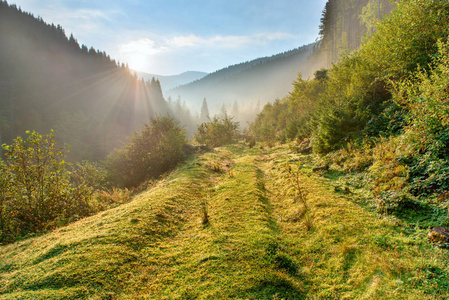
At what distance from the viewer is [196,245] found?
469cm

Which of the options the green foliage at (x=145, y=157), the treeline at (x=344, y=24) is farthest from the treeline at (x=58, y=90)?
the treeline at (x=344, y=24)

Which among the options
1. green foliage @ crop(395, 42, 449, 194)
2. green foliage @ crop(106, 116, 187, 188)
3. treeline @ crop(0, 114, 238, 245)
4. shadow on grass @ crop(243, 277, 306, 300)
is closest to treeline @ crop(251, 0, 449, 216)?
green foliage @ crop(395, 42, 449, 194)

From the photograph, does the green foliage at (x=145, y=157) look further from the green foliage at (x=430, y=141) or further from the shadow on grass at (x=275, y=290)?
the green foliage at (x=430, y=141)

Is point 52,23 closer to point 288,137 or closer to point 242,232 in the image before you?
point 288,137

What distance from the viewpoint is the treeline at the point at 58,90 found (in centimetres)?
6881

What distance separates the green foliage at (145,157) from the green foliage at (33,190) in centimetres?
824

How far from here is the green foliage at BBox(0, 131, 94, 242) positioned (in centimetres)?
631

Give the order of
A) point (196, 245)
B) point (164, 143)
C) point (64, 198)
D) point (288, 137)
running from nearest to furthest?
point (196, 245) < point (64, 198) < point (164, 143) < point (288, 137)

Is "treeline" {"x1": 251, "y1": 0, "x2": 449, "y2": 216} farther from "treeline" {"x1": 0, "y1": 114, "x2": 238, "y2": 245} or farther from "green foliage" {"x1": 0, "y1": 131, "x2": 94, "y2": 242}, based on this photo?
"green foliage" {"x1": 0, "y1": 131, "x2": 94, "y2": 242}

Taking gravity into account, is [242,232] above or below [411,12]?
below

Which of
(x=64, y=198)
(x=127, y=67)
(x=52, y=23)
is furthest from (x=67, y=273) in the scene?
(x=127, y=67)

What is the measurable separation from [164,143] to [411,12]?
63.3ft

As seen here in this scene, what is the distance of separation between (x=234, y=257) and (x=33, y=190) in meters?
7.82

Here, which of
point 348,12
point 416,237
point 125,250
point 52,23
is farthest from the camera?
point 52,23
